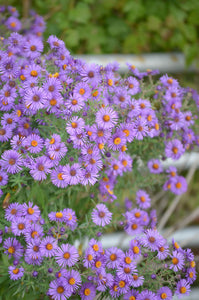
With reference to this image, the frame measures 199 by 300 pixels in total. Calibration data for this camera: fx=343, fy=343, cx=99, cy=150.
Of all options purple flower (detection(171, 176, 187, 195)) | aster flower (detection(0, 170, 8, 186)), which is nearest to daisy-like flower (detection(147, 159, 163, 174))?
purple flower (detection(171, 176, 187, 195))

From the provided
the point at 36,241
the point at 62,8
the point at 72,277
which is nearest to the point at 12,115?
the point at 36,241

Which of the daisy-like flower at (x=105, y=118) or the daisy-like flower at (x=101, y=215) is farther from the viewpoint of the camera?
the daisy-like flower at (x=101, y=215)

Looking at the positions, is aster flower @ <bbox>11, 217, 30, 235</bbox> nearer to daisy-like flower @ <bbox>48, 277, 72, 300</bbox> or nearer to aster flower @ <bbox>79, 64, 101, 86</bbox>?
daisy-like flower @ <bbox>48, 277, 72, 300</bbox>

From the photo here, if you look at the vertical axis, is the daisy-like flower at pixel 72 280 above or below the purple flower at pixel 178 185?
below

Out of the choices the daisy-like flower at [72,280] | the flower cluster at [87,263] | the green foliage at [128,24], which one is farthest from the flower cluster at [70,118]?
the green foliage at [128,24]

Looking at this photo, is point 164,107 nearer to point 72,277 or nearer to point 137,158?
point 137,158

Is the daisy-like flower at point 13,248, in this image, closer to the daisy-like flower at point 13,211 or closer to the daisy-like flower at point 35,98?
the daisy-like flower at point 13,211

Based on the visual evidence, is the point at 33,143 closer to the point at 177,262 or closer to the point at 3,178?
the point at 3,178
